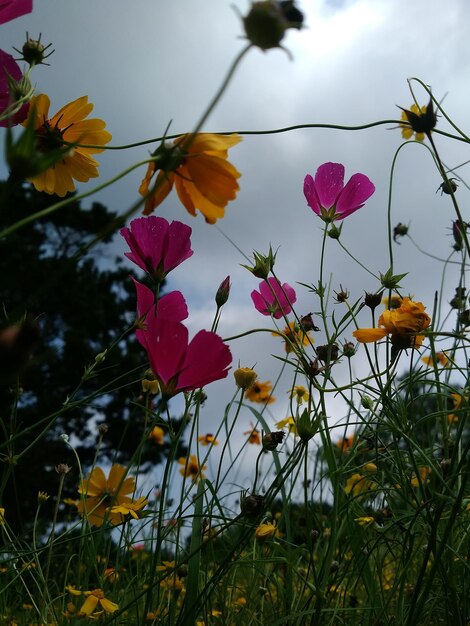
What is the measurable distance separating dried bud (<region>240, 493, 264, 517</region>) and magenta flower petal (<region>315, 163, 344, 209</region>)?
1.69ft

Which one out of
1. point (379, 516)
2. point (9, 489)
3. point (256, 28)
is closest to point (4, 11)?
point (256, 28)

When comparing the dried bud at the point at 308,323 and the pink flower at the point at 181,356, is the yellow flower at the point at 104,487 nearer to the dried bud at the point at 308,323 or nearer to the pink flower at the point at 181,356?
the dried bud at the point at 308,323

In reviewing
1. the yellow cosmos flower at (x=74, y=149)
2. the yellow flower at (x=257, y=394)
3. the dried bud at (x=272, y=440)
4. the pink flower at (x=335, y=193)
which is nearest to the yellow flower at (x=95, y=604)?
the dried bud at (x=272, y=440)

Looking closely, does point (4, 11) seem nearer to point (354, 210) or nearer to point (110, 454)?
point (354, 210)

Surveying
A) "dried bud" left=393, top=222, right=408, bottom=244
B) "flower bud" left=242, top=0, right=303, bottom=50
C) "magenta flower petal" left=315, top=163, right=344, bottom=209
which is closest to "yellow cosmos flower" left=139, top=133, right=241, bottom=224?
"flower bud" left=242, top=0, right=303, bottom=50

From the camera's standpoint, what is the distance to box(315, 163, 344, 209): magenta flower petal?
37.7 inches

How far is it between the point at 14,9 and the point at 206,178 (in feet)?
0.63

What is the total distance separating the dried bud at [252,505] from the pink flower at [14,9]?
44cm

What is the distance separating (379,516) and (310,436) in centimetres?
40

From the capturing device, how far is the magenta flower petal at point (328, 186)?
0.96 metres

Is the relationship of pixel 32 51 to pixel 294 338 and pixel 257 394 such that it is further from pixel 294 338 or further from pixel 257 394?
pixel 257 394

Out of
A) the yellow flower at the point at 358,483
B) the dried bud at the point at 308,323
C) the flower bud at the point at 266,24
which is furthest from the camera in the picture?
the yellow flower at the point at 358,483

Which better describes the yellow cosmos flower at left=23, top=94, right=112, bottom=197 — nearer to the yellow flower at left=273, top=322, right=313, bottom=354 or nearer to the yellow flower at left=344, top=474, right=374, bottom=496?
the yellow flower at left=273, top=322, right=313, bottom=354

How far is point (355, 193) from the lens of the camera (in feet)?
3.14
